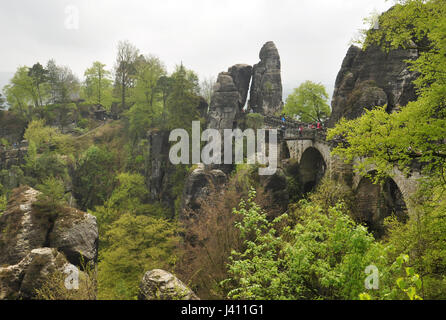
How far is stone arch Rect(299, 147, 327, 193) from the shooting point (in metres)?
30.0

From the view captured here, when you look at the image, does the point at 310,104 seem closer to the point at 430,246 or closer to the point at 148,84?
the point at 148,84

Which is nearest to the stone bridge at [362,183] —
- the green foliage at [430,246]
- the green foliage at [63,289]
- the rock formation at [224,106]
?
the green foliage at [430,246]

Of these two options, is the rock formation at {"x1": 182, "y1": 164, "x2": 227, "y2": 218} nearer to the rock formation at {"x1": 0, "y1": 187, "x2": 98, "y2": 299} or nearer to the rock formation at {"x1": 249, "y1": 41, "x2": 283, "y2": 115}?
the rock formation at {"x1": 0, "y1": 187, "x2": 98, "y2": 299}

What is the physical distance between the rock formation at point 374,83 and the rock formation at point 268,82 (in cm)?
1713

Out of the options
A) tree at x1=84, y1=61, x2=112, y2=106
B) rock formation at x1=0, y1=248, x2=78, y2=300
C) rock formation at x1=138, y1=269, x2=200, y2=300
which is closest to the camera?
rock formation at x1=138, y1=269, x2=200, y2=300

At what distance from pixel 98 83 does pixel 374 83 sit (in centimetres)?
5144

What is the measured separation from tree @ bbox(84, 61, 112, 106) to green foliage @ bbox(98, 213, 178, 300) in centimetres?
3702

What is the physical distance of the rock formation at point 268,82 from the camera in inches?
1820

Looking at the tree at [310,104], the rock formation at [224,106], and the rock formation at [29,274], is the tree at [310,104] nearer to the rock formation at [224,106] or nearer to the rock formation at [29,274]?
the rock formation at [224,106]

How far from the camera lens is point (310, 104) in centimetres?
4531

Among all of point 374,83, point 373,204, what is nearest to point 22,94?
point 374,83

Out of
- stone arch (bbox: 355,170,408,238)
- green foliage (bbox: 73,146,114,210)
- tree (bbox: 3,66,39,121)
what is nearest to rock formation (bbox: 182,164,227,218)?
stone arch (bbox: 355,170,408,238)

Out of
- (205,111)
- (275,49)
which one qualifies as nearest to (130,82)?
(205,111)
